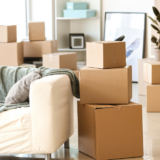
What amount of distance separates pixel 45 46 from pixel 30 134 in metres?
2.74

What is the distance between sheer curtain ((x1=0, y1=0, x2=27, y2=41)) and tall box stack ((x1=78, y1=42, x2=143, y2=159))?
9.41ft

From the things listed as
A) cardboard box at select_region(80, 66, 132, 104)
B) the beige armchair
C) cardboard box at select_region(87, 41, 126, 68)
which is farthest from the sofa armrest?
cardboard box at select_region(87, 41, 126, 68)

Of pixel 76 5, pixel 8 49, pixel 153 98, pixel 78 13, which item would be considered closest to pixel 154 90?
pixel 153 98

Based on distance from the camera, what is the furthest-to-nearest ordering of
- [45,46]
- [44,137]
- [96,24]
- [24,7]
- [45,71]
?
1. [96,24]
2. [24,7]
3. [45,46]
4. [45,71]
5. [44,137]

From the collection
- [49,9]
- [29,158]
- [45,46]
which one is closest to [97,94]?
[29,158]

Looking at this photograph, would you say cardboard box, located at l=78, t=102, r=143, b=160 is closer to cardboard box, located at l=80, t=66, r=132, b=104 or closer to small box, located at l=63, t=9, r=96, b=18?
cardboard box, located at l=80, t=66, r=132, b=104

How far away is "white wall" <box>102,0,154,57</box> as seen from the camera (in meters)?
5.53

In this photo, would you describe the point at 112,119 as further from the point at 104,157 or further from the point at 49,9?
the point at 49,9

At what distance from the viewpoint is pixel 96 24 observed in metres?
5.99

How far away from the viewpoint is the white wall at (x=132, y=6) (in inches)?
218

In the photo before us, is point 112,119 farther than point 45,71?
Result: No

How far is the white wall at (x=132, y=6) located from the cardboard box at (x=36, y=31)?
1.58 m

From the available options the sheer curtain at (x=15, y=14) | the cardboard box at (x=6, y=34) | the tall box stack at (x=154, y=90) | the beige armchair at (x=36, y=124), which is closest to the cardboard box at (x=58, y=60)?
the cardboard box at (x=6, y=34)

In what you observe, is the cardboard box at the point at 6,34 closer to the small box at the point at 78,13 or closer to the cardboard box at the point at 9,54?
the cardboard box at the point at 9,54
